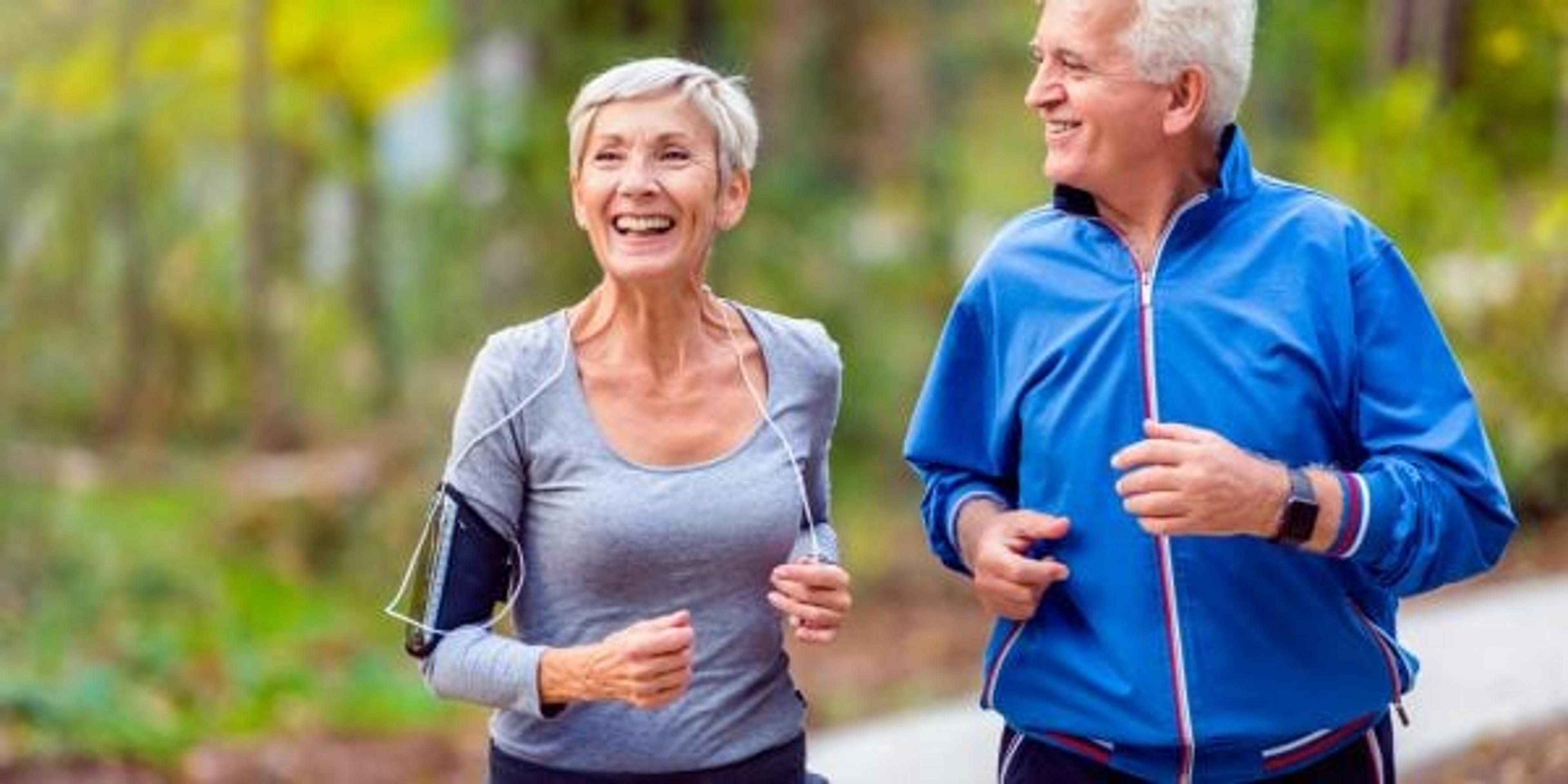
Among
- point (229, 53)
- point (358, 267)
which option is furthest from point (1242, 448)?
point (358, 267)

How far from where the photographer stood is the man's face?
125 inches

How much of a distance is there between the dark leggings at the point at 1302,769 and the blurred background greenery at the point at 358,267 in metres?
4.19

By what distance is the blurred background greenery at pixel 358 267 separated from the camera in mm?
10438

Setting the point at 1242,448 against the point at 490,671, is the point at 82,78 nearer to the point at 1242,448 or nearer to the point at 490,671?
the point at 490,671

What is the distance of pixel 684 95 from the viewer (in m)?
3.22

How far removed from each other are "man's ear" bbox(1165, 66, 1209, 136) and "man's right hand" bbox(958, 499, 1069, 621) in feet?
1.69

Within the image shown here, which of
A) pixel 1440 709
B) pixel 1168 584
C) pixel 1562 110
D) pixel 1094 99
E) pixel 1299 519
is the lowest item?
pixel 1440 709

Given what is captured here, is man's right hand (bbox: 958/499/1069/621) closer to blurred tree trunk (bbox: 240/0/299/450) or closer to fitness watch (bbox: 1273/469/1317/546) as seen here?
fitness watch (bbox: 1273/469/1317/546)

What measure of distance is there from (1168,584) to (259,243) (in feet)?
A: 39.9

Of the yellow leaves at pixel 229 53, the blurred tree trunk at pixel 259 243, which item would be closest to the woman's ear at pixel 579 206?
the yellow leaves at pixel 229 53

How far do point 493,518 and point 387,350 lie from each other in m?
12.8

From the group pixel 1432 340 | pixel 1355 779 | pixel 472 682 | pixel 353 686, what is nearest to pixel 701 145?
pixel 472 682

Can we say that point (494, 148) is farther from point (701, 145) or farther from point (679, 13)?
point (701, 145)

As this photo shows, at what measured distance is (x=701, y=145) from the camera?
10.6 feet
